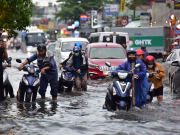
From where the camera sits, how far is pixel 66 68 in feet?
41.7

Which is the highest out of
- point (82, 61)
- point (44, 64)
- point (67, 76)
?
point (44, 64)

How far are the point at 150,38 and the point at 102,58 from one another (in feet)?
50.7

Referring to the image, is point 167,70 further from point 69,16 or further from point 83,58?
point 69,16

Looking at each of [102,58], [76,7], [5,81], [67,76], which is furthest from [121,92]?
[76,7]

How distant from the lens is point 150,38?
108ft

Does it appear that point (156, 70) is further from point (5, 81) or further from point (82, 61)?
point (5, 81)

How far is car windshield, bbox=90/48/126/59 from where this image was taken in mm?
18359

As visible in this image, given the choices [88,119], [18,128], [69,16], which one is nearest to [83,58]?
[88,119]

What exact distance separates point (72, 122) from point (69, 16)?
6931 centimetres

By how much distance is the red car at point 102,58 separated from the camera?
17594 mm

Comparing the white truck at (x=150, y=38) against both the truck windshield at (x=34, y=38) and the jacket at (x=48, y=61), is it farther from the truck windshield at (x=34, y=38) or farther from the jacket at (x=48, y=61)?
the truck windshield at (x=34, y=38)

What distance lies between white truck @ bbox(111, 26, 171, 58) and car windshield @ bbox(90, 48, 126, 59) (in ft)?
46.3

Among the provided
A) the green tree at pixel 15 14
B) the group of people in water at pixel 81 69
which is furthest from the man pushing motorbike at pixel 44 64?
the green tree at pixel 15 14

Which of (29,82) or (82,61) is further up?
Answer: (82,61)
